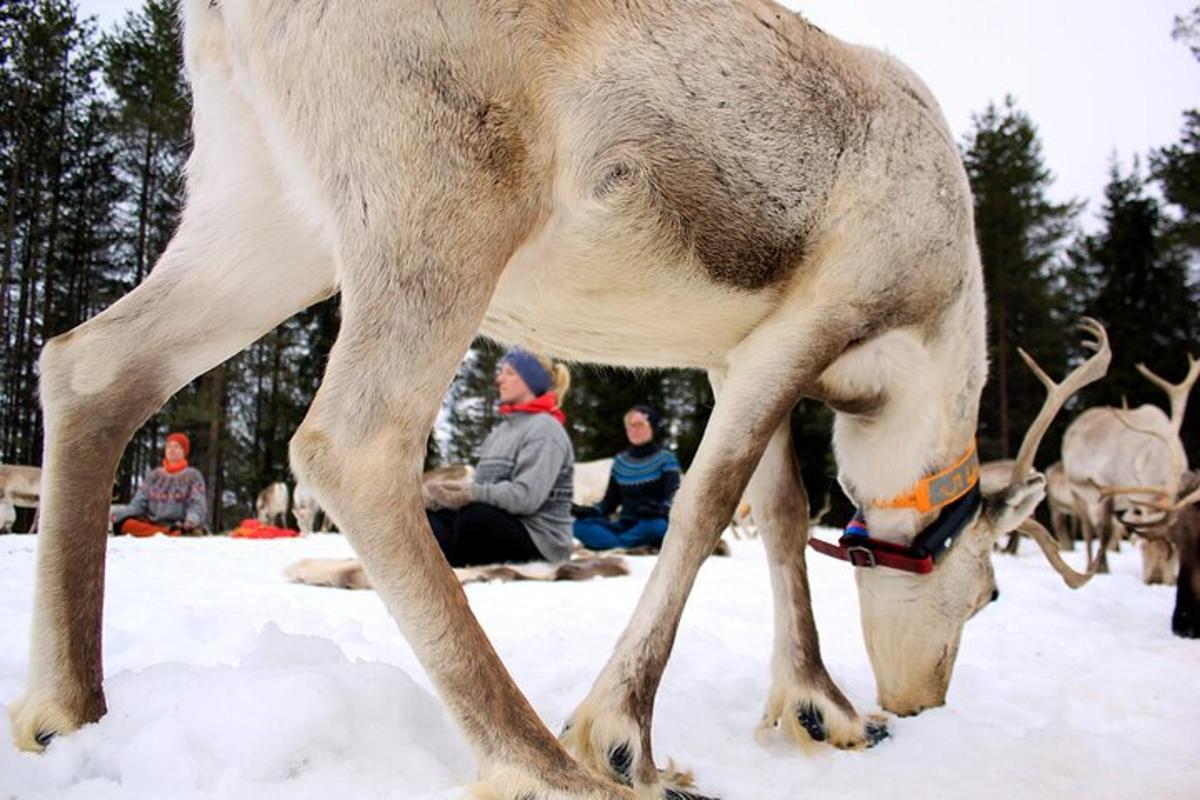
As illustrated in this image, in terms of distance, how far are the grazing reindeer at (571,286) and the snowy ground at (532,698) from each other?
0.67 feet

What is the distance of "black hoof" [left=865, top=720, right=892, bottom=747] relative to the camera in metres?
2.72

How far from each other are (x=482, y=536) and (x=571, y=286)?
446cm

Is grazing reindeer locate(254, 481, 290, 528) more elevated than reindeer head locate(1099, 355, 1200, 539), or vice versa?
reindeer head locate(1099, 355, 1200, 539)

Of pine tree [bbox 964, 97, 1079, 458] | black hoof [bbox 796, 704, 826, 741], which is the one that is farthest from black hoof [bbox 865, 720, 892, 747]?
pine tree [bbox 964, 97, 1079, 458]

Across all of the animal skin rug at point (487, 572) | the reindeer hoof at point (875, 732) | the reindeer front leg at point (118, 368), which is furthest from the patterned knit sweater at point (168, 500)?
the reindeer hoof at point (875, 732)

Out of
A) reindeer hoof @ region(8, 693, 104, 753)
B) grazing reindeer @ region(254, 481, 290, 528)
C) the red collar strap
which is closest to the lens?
reindeer hoof @ region(8, 693, 104, 753)

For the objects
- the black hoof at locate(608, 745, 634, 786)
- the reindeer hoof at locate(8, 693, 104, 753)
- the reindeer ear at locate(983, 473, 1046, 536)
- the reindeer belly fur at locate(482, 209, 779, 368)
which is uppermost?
the reindeer belly fur at locate(482, 209, 779, 368)

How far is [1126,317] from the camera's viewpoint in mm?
31016

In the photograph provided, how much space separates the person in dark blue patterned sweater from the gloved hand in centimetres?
271

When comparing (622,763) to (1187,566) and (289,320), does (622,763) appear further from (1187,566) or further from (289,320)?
(289,320)

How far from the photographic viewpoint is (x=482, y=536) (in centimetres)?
654

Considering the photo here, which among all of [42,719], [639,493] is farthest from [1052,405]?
[639,493]

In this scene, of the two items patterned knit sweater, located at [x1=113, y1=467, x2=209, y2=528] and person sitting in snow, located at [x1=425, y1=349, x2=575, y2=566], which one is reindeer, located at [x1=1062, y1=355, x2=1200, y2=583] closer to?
person sitting in snow, located at [x1=425, y1=349, x2=575, y2=566]

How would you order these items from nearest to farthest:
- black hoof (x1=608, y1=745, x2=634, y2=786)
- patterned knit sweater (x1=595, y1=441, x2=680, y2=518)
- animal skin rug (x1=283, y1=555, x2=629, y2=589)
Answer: black hoof (x1=608, y1=745, x2=634, y2=786)
animal skin rug (x1=283, y1=555, x2=629, y2=589)
patterned knit sweater (x1=595, y1=441, x2=680, y2=518)
